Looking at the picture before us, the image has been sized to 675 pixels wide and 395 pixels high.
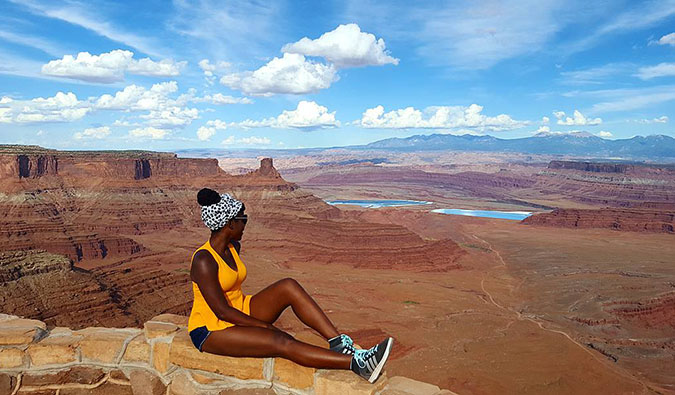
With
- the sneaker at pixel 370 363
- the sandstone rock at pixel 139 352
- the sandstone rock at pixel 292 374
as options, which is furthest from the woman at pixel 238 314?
the sandstone rock at pixel 139 352

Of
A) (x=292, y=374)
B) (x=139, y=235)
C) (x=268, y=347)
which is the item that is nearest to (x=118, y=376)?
(x=268, y=347)

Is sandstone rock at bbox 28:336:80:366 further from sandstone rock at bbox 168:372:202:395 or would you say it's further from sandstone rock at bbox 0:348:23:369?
sandstone rock at bbox 168:372:202:395

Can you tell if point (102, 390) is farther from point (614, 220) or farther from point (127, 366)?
point (614, 220)

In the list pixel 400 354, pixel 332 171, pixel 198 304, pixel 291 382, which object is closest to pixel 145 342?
pixel 198 304

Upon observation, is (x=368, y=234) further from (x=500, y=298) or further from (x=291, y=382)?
(x=291, y=382)

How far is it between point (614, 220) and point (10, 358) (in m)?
83.1

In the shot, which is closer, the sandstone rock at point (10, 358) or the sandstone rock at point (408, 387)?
the sandstone rock at point (408, 387)

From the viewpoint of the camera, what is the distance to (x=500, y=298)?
35531 millimetres

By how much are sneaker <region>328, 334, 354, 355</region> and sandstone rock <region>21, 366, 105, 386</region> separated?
2571 millimetres

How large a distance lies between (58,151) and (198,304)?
79740mm

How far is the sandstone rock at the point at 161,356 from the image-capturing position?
479 centimetres

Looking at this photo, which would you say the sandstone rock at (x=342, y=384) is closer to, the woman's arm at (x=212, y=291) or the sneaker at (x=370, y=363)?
the sneaker at (x=370, y=363)

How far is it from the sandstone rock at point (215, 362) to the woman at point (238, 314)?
0.29 feet

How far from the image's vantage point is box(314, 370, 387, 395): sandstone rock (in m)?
4.00
